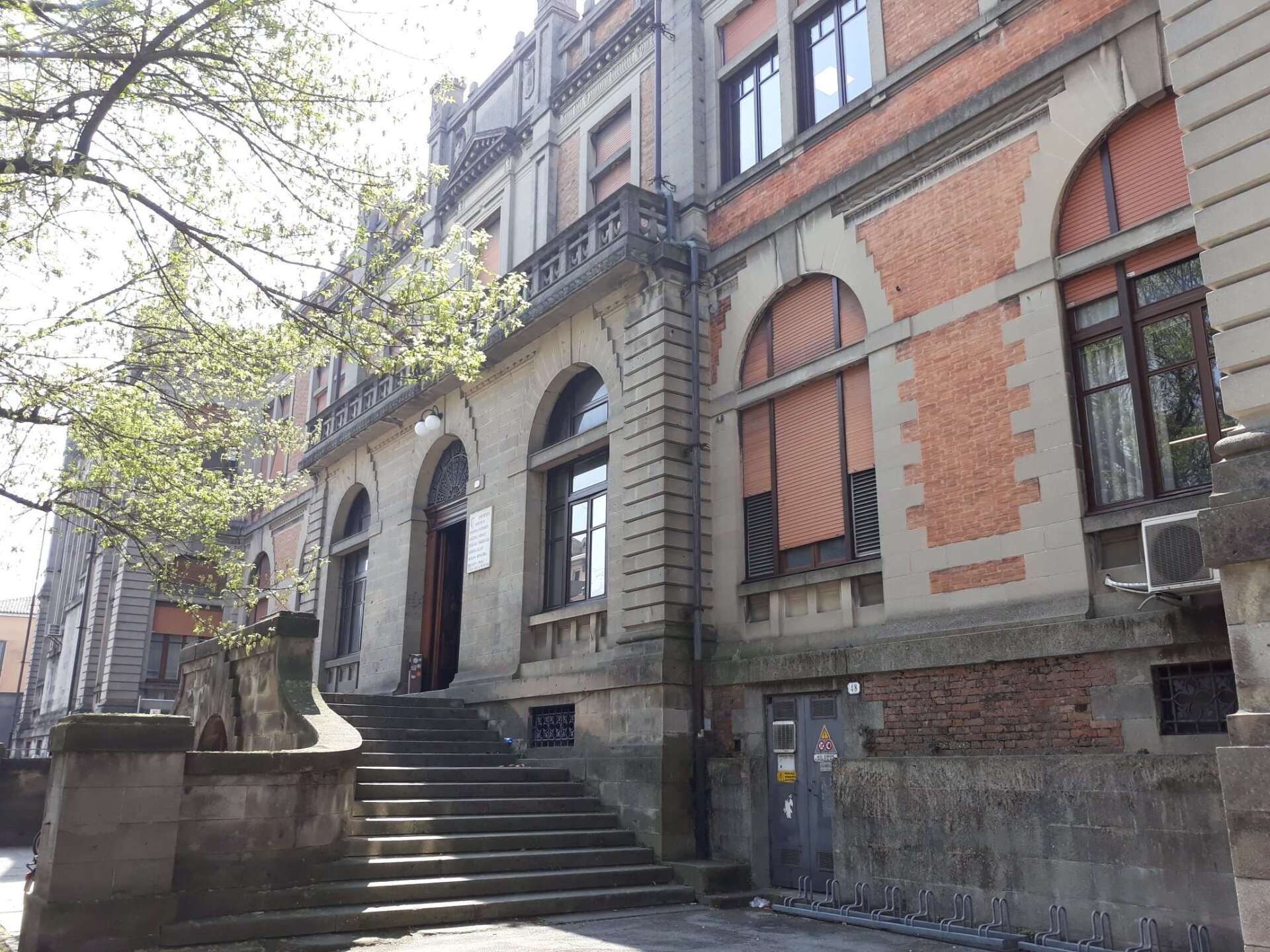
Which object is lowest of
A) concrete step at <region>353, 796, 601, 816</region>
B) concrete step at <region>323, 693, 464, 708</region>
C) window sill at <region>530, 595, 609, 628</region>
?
concrete step at <region>353, 796, 601, 816</region>

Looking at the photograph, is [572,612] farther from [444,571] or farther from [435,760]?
[444,571]

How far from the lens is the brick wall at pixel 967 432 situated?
10.3m

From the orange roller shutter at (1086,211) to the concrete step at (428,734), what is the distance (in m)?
10.7

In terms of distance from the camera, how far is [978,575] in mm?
10414

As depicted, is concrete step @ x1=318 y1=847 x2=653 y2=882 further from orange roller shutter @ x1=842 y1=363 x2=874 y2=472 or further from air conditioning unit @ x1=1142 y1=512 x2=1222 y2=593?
air conditioning unit @ x1=1142 y1=512 x2=1222 y2=593

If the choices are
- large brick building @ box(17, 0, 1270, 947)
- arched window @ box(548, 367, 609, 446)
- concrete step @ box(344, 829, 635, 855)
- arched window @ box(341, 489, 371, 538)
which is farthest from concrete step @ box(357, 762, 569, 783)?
arched window @ box(341, 489, 371, 538)

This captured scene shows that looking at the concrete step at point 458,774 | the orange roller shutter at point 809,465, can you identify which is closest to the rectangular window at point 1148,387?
the orange roller shutter at point 809,465

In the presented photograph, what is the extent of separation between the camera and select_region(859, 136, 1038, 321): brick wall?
35.5ft

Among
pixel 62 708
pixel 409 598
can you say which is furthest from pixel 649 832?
pixel 62 708

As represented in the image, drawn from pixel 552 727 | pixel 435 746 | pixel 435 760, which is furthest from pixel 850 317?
pixel 435 746

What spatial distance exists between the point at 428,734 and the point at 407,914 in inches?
216

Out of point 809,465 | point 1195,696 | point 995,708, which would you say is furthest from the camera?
point 809,465

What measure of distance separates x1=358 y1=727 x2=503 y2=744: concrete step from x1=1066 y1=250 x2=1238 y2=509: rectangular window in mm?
9868

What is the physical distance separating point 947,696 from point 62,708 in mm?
36884
